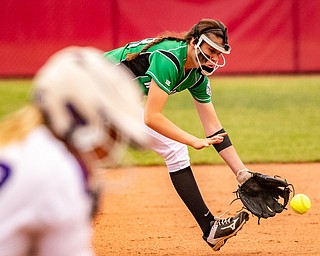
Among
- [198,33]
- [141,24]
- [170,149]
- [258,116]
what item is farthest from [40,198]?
[141,24]

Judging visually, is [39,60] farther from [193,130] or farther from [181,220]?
[181,220]

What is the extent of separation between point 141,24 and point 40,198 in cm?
1106

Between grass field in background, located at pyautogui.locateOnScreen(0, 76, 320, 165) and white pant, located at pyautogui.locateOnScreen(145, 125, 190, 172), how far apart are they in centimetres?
285

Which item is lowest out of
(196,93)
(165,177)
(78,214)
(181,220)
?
(165,177)

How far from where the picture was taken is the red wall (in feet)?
41.6

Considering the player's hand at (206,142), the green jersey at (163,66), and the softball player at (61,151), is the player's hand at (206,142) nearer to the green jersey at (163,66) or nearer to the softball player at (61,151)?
the green jersey at (163,66)

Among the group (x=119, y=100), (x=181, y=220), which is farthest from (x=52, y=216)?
(x=181, y=220)

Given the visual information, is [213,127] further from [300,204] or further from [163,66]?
[300,204]

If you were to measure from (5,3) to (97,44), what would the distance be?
4.76 ft

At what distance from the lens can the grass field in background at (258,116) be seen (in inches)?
376

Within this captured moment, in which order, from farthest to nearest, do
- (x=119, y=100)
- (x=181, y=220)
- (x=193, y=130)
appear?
(x=193, y=130) < (x=181, y=220) < (x=119, y=100)

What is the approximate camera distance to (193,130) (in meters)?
11.0

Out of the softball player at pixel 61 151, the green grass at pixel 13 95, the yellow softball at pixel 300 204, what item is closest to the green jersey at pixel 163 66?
the yellow softball at pixel 300 204

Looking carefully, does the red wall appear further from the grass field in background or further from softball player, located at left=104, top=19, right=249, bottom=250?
softball player, located at left=104, top=19, right=249, bottom=250
